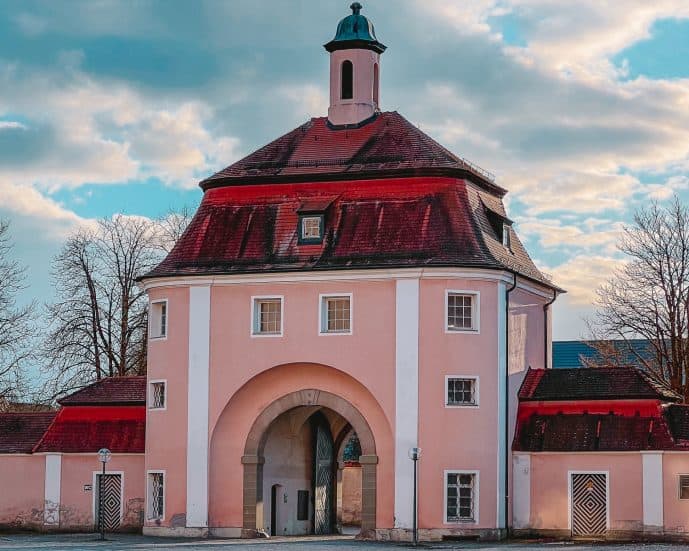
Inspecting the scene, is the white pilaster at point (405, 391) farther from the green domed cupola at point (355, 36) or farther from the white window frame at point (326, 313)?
the green domed cupola at point (355, 36)

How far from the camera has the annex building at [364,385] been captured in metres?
51.6

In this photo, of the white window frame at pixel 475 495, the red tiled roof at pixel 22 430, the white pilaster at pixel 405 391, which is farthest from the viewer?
the red tiled roof at pixel 22 430

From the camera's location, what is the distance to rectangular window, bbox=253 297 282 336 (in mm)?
53666

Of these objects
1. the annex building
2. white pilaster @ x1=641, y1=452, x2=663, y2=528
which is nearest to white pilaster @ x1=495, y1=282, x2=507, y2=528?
the annex building

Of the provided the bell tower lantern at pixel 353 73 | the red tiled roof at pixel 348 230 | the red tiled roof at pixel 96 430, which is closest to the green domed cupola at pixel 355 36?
the bell tower lantern at pixel 353 73

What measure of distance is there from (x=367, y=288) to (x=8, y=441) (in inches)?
562

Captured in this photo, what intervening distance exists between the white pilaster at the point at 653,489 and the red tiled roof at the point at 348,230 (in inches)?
288

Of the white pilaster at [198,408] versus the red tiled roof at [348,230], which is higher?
the red tiled roof at [348,230]

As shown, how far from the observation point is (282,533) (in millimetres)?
57000

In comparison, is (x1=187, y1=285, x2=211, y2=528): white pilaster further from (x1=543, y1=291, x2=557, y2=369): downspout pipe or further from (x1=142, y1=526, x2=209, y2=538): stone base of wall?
(x1=543, y1=291, x2=557, y2=369): downspout pipe

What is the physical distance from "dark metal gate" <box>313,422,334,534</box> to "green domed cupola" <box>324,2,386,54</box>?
42.5 feet

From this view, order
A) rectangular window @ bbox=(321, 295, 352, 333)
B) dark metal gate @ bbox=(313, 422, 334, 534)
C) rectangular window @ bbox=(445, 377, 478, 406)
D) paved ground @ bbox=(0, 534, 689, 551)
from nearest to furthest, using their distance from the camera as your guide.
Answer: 1. paved ground @ bbox=(0, 534, 689, 551)
2. rectangular window @ bbox=(445, 377, 478, 406)
3. rectangular window @ bbox=(321, 295, 352, 333)
4. dark metal gate @ bbox=(313, 422, 334, 534)

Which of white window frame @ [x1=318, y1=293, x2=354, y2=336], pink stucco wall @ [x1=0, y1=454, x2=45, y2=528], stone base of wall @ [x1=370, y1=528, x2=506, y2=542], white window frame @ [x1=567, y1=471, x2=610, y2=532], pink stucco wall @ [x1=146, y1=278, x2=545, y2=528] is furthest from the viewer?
pink stucco wall @ [x1=0, y1=454, x2=45, y2=528]

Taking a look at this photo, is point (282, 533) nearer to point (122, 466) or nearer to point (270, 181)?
point (122, 466)
